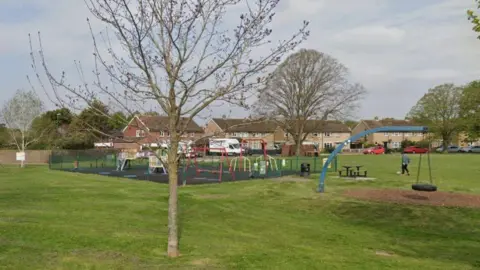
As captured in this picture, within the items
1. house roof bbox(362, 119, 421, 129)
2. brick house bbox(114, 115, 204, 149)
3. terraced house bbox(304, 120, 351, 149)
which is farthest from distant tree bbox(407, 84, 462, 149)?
brick house bbox(114, 115, 204, 149)

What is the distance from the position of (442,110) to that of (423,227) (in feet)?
277

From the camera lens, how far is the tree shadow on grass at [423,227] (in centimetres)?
1124

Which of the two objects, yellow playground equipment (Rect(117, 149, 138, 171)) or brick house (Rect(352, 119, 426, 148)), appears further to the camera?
brick house (Rect(352, 119, 426, 148))

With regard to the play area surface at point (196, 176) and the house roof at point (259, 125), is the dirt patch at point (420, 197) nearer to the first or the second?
the house roof at point (259, 125)

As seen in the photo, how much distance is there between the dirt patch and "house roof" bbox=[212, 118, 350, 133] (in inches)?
225

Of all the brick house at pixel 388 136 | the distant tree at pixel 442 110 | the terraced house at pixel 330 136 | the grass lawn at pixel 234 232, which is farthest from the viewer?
the brick house at pixel 388 136

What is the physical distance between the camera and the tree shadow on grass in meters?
11.2

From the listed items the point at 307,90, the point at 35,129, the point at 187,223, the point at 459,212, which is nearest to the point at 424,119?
the point at 307,90

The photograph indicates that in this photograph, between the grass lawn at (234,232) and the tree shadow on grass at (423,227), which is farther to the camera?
the tree shadow on grass at (423,227)

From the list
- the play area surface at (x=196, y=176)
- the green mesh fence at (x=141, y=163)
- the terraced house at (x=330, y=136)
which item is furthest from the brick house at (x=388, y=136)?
the play area surface at (x=196, y=176)

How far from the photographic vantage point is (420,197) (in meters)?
20.8

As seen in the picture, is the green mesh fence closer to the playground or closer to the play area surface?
the playground

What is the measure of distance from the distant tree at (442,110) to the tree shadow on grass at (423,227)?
77419 mm

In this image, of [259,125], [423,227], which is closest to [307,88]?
[259,125]
